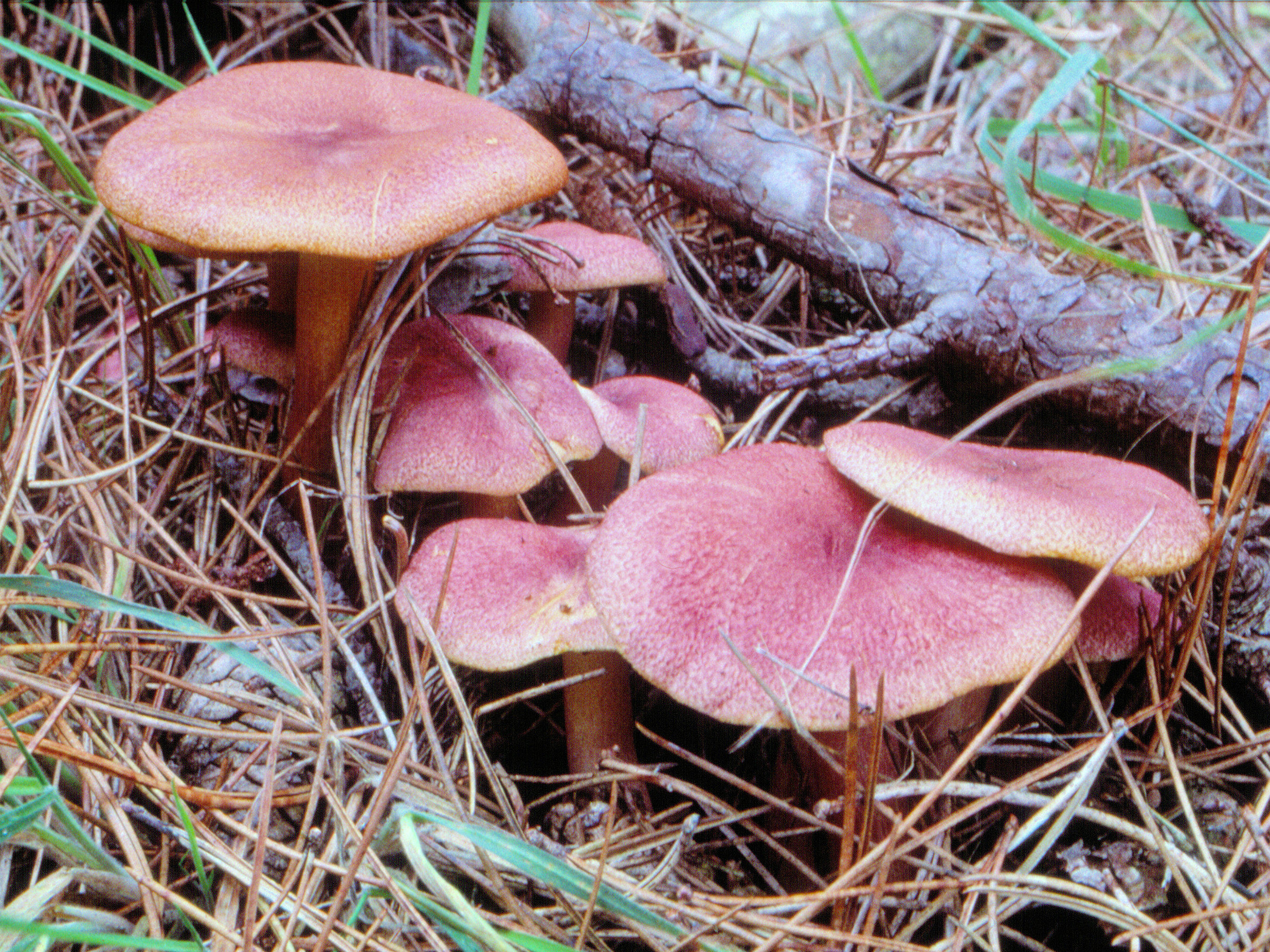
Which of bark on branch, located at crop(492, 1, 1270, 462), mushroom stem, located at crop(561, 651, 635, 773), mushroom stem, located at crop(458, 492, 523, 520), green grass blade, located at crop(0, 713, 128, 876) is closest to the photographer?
green grass blade, located at crop(0, 713, 128, 876)

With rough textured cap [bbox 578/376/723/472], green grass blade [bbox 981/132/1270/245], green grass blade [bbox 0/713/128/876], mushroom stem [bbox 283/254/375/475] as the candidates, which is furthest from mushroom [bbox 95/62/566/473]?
green grass blade [bbox 981/132/1270/245]

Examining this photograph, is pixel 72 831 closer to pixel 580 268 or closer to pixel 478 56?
pixel 580 268

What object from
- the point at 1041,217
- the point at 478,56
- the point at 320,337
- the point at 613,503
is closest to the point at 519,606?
the point at 613,503

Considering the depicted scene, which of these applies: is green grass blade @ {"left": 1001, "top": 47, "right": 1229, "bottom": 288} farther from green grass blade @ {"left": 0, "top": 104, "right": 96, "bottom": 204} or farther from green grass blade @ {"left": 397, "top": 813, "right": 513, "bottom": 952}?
green grass blade @ {"left": 0, "top": 104, "right": 96, "bottom": 204}

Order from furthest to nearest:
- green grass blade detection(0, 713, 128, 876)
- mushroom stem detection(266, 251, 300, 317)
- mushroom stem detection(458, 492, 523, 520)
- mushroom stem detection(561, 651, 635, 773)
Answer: mushroom stem detection(266, 251, 300, 317) → mushroom stem detection(458, 492, 523, 520) → mushroom stem detection(561, 651, 635, 773) → green grass blade detection(0, 713, 128, 876)

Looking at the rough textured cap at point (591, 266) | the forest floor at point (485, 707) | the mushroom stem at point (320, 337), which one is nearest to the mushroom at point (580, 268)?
the rough textured cap at point (591, 266)

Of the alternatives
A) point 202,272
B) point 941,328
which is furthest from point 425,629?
point 202,272
